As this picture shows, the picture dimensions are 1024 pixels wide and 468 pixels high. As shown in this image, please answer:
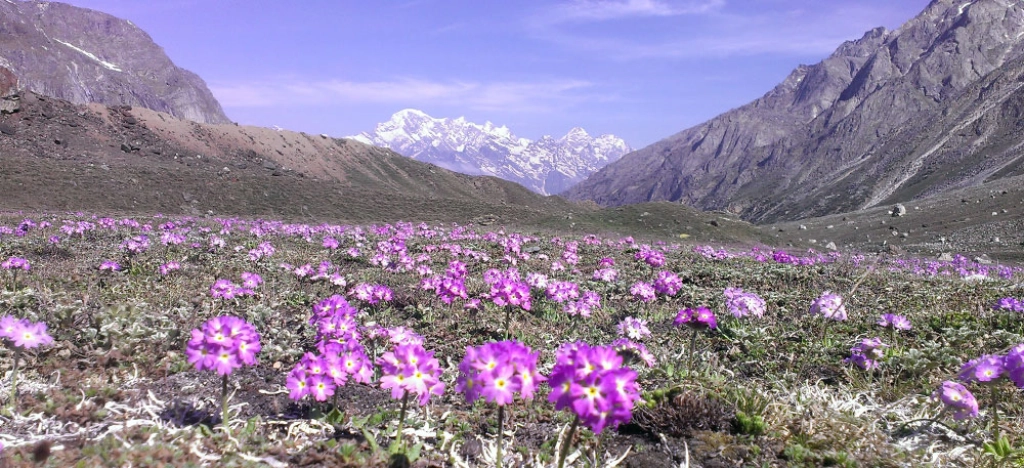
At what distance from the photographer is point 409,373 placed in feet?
11.4

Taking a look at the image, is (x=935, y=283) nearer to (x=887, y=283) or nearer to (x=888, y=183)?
(x=887, y=283)

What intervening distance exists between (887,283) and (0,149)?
48.2 metres

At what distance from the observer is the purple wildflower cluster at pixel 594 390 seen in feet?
8.80

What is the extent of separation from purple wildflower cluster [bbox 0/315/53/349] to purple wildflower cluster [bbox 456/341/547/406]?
10.3 ft

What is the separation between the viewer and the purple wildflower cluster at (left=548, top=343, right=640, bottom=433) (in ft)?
8.80

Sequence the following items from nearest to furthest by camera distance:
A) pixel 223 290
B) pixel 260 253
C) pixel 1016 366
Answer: pixel 1016 366 < pixel 223 290 < pixel 260 253

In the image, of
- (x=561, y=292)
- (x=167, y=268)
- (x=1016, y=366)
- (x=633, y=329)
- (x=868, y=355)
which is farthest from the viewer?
(x=167, y=268)

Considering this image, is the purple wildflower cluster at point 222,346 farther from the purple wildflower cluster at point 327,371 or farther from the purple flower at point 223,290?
the purple flower at point 223,290

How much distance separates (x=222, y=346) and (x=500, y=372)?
6.11 feet

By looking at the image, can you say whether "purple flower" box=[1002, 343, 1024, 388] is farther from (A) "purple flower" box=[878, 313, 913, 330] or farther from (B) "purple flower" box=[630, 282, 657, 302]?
(B) "purple flower" box=[630, 282, 657, 302]

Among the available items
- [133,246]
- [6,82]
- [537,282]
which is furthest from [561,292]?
[6,82]

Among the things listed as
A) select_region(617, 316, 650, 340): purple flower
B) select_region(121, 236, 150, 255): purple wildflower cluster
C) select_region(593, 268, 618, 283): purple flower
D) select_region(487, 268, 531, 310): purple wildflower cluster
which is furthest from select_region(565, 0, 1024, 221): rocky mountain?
select_region(121, 236, 150, 255): purple wildflower cluster

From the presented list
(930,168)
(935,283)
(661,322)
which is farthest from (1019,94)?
(661,322)

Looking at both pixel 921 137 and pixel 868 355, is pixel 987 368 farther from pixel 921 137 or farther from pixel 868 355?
pixel 921 137
